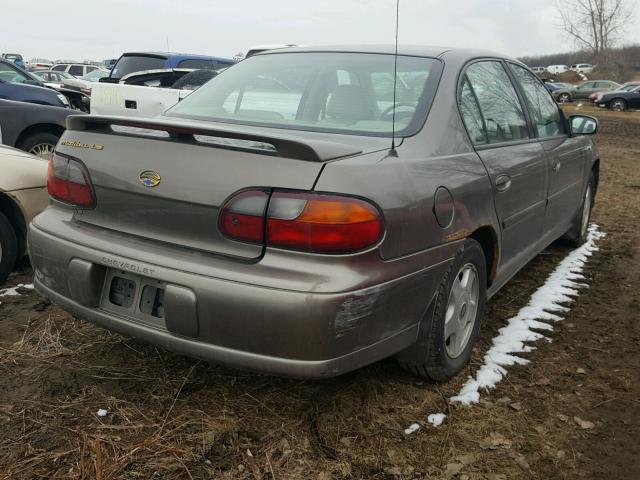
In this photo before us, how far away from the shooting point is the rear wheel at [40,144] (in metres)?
5.98

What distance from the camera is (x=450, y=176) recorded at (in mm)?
2512

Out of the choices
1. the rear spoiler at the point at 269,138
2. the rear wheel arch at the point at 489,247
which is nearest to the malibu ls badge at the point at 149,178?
the rear spoiler at the point at 269,138

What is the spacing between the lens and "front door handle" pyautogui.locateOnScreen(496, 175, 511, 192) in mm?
2960

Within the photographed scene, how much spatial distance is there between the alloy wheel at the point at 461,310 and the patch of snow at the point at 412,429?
0.42 meters

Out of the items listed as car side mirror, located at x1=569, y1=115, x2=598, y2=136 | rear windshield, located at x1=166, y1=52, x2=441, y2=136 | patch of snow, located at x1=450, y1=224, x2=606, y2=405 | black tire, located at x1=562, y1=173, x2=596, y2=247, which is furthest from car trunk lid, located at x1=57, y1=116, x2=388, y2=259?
black tire, located at x1=562, y1=173, x2=596, y2=247

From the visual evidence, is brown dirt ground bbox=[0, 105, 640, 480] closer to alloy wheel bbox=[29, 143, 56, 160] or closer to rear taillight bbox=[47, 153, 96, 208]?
rear taillight bbox=[47, 153, 96, 208]

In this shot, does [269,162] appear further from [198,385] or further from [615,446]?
[615,446]

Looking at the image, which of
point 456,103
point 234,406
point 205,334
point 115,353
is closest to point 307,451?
point 234,406

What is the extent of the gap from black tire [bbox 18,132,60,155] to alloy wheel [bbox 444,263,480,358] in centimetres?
487

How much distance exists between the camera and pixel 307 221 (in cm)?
200

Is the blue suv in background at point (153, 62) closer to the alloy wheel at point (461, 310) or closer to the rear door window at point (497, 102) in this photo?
the rear door window at point (497, 102)

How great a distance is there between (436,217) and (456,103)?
667 millimetres

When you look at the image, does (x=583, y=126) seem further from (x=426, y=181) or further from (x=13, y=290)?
(x=13, y=290)

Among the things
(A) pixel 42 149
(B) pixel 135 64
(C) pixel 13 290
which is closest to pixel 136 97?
(A) pixel 42 149
